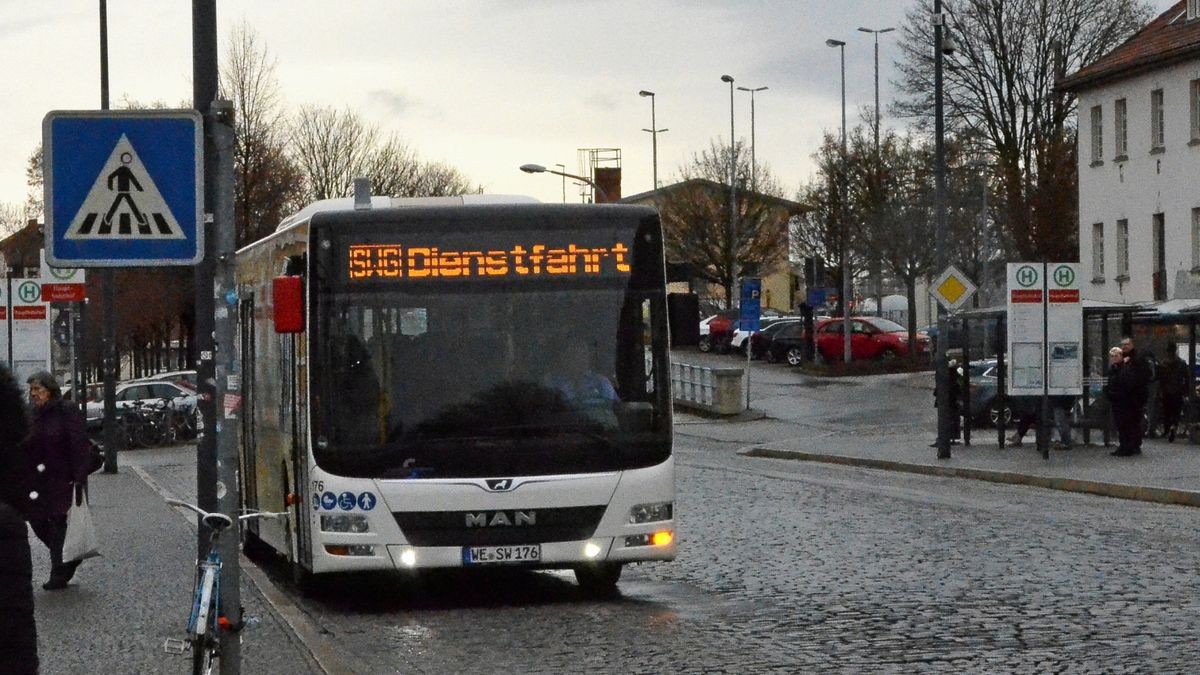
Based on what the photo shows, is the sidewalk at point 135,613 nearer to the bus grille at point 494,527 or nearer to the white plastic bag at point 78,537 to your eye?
the white plastic bag at point 78,537

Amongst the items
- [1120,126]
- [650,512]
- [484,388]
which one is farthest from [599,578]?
[1120,126]

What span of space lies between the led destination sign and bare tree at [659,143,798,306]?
3073 inches

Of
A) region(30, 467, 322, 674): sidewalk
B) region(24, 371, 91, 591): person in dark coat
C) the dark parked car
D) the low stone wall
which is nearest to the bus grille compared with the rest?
region(30, 467, 322, 674): sidewalk

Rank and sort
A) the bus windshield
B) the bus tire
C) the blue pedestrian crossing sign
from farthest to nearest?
1. the bus tire
2. the bus windshield
3. the blue pedestrian crossing sign

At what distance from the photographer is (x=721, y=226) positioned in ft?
309

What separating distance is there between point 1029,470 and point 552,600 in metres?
15.6

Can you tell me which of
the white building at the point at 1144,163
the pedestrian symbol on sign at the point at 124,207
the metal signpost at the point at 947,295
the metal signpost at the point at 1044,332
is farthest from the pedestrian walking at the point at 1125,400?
the pedestrian symbol on sign at the point at 124,207

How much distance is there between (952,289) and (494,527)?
788 inches

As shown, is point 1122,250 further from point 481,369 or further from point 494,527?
point 494,527

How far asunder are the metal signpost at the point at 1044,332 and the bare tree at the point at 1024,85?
141 ft

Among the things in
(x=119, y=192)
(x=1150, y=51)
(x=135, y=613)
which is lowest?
(x=135, y=613)

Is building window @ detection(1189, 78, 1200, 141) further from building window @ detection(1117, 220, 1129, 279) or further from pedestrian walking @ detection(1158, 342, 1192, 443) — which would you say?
pedestrian walking @ detection(1158, 342, 1192, 443)

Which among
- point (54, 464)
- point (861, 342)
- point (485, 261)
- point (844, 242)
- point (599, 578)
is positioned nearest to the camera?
point (485, 261)

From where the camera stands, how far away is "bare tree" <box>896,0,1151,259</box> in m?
73.7
